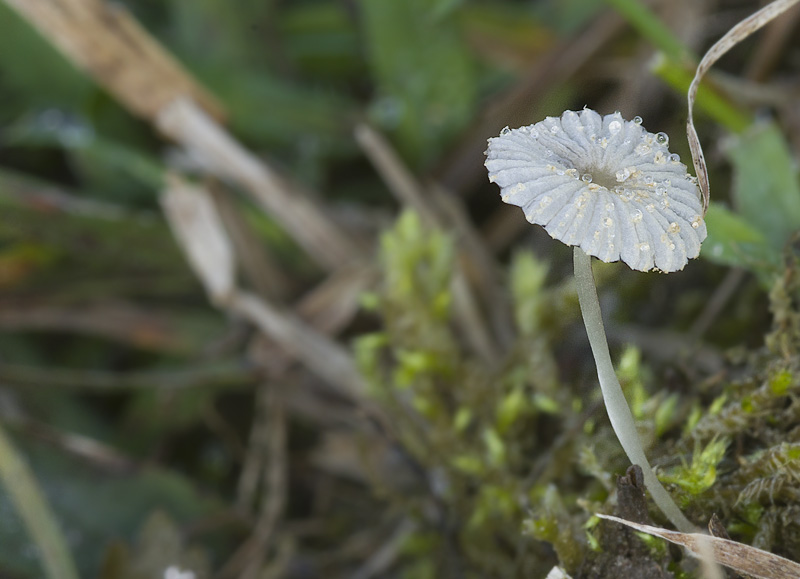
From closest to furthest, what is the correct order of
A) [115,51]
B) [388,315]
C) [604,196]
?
1. [604,196]
2. [388,315]
3. [115,51]

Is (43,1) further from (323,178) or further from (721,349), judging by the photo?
(721,349)

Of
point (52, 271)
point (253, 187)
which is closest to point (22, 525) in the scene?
point (52, 271)

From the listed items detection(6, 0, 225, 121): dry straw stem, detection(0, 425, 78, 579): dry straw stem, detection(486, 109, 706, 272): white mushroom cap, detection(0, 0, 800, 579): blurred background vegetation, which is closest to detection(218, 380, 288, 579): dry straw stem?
detection(0, 0, 800, 579): blurred background vegetation

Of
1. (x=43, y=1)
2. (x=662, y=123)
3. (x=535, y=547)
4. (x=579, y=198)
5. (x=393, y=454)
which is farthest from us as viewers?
(x=43, y=1)

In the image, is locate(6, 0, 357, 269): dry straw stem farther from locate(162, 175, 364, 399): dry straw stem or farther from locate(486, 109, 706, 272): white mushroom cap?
locate(486, 109, 706, 272): white mushroom cap

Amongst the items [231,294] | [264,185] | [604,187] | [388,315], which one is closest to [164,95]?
[264,185]

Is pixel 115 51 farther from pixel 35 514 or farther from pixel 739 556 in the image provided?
pixel 739 556

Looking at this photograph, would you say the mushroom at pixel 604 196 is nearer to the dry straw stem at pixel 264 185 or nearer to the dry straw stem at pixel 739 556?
the dry straw stem at pixel 739 556
